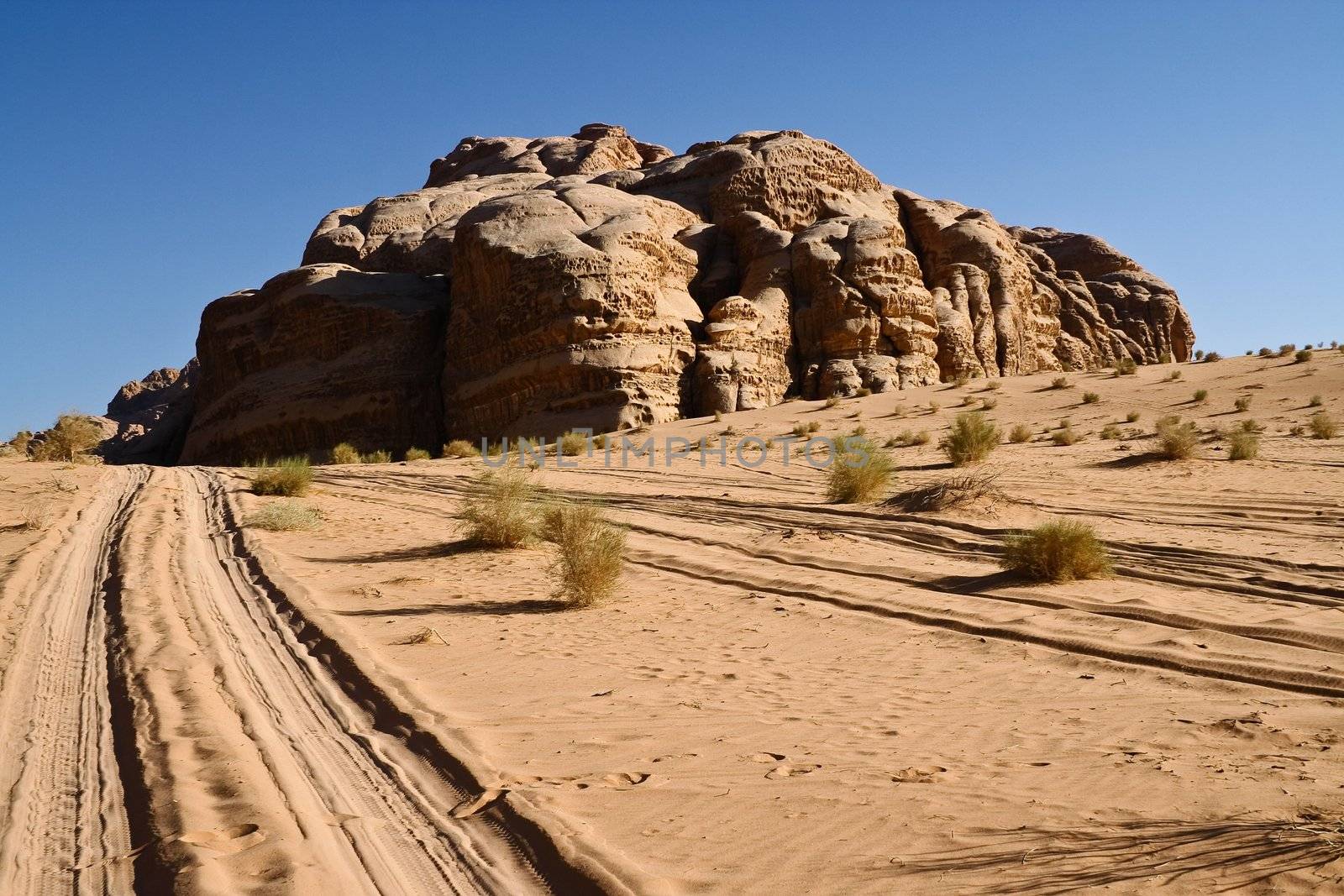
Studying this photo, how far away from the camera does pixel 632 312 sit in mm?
33406

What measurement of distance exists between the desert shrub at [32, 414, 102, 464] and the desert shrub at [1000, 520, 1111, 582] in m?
25.8

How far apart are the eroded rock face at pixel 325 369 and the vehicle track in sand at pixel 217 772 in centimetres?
3008

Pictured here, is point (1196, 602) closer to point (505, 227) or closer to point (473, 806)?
point (473, 806)

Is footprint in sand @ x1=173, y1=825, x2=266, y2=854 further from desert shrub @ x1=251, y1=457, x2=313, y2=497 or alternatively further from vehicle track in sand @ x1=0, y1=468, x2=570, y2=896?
desert shrub @ x1=251, y1=457, x2=313, y2=497

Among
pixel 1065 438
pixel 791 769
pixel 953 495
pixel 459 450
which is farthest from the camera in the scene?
pixel 459 450

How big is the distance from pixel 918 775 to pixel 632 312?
30.2 metres

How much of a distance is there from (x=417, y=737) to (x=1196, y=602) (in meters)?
5.74

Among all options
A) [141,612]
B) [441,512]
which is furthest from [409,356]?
[141,612]

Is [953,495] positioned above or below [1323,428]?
below

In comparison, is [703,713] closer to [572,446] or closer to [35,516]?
[35,516]

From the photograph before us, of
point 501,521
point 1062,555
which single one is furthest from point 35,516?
point 1062,555

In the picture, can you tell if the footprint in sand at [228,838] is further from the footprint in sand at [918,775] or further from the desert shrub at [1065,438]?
the desert shrub at [1065,438]

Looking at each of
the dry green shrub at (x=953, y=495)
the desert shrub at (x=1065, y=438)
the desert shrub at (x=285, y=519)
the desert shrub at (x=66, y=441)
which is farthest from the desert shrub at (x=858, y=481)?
the desert shrub at (x=66, y=441)

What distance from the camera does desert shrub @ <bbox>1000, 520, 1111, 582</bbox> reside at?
7812mm
